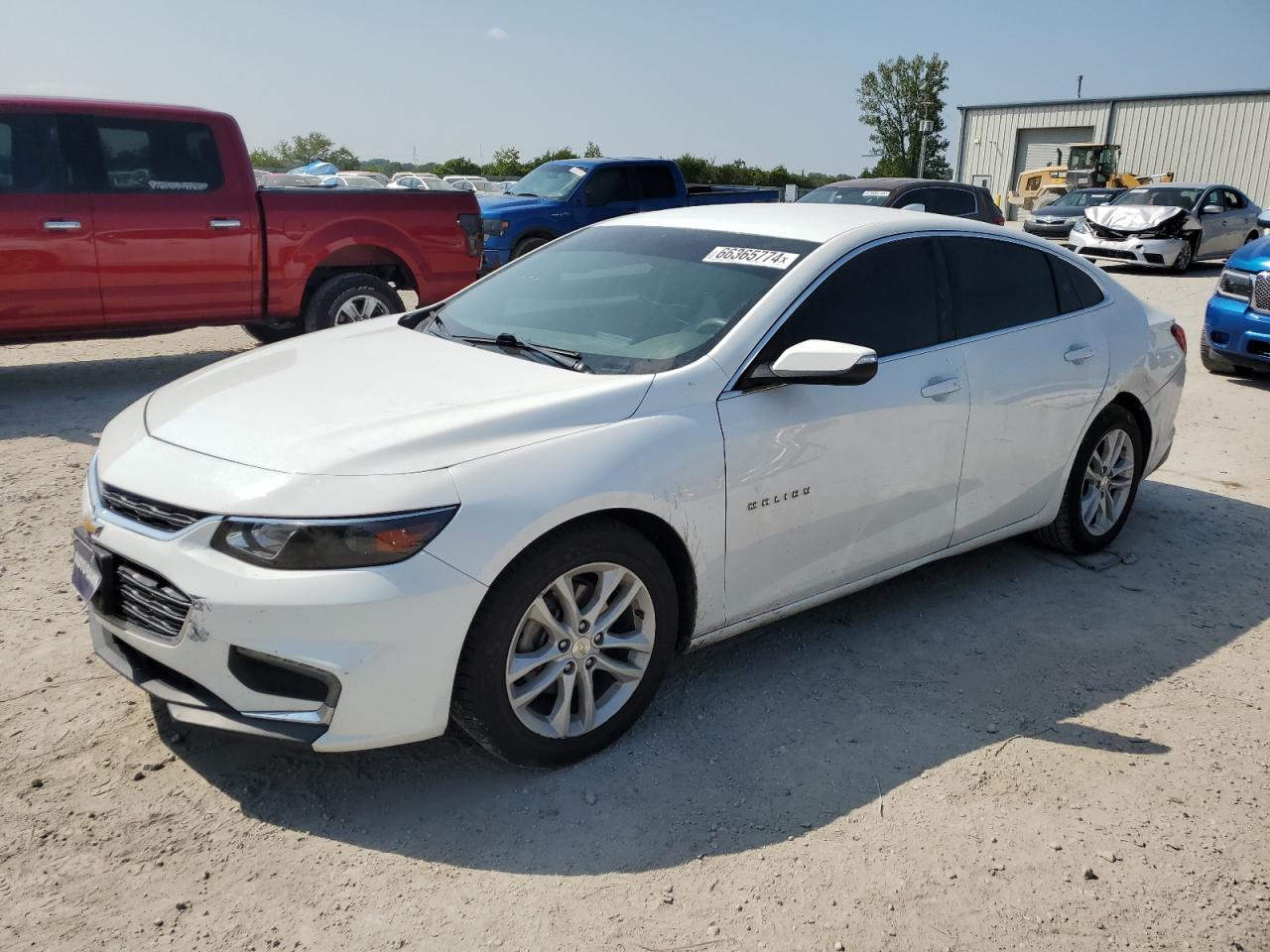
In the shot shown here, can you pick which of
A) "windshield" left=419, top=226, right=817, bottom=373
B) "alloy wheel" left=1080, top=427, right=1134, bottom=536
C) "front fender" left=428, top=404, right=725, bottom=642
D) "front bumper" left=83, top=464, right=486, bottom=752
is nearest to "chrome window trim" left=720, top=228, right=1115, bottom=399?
"windshield" left=419, top=226, right=817, bottom=373

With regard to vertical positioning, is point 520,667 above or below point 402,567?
below

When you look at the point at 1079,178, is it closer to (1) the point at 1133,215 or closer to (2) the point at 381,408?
(1) the point at 1133,215

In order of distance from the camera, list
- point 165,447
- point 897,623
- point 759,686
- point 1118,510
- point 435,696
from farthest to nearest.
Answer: point 1118,510 → point 897,623 → point 759,686 → point 165,447 → point 435,696

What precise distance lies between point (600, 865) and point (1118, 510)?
3500 mm

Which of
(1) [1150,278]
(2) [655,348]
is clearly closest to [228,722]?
(2) [655,348]

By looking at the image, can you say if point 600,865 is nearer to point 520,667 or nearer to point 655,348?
point 520,667

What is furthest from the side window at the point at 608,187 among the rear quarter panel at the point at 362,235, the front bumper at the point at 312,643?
the front bumper at the point at 312,643

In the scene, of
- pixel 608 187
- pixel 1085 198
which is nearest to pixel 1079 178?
pixel 1085 198

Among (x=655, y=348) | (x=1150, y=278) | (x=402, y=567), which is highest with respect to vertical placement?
(x=655, y=348)

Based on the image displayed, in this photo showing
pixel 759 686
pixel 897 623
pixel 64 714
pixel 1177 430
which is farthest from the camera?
pixel 1177 430

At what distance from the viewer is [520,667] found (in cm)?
300

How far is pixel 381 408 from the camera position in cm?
318

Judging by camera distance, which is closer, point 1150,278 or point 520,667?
point 520,667

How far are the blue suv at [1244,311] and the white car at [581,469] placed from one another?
5.00 metres
